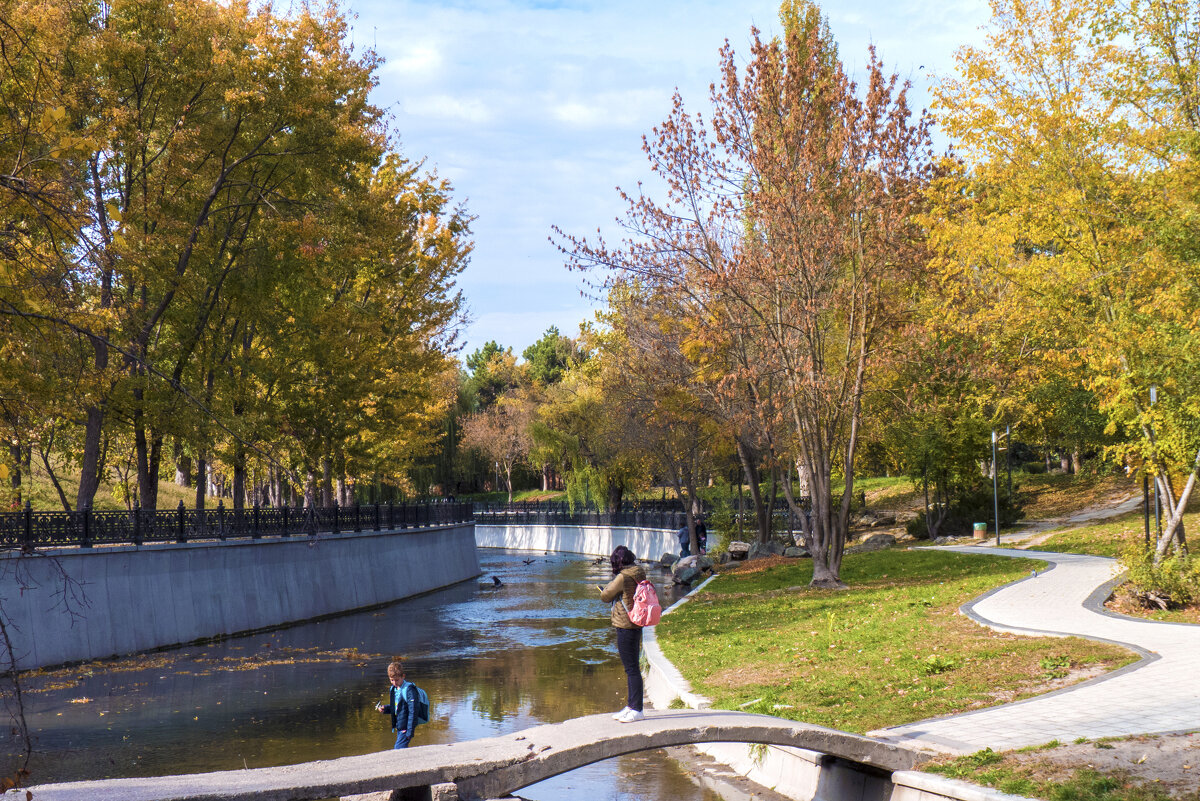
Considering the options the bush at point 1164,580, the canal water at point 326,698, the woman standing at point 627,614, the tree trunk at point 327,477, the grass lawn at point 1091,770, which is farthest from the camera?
the tree trunk at point 327,477

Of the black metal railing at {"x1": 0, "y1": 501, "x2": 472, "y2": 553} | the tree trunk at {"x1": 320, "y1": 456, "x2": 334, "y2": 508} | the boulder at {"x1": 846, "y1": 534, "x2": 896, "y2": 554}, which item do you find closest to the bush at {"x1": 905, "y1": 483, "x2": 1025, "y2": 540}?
the boulder at {"x1": 846, "y1": 534, "x2": 896, "y2": 554}

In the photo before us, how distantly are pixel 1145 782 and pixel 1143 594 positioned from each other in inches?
416

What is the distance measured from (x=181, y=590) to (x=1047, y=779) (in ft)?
64.9

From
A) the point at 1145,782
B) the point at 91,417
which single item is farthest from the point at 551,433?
the point at 1145,782

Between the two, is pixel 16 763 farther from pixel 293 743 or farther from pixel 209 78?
pixel 209 78

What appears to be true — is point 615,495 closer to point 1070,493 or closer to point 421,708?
point 1070,493

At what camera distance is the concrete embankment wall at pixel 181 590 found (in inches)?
726

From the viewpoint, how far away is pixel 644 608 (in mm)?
9289

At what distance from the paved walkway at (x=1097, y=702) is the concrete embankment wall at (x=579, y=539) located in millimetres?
29313

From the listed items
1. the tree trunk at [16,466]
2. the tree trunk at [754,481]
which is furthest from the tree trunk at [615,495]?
the tree trunk at [16,466]

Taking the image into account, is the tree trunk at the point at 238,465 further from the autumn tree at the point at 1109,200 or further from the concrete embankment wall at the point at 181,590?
the autumn tree at the point at 1109,200

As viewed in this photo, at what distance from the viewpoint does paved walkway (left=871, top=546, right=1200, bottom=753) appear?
8.69 meters

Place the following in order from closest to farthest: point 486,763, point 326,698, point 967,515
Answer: point 486,763, point 326,698, point 967,515

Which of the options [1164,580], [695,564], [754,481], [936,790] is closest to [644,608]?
[936,790]
